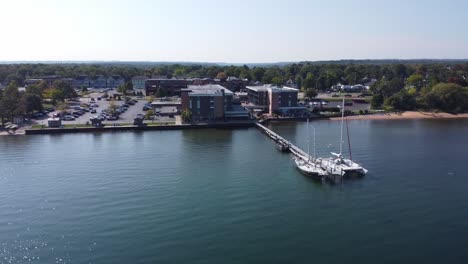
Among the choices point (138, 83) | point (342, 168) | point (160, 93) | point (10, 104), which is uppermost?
point (138, 83)

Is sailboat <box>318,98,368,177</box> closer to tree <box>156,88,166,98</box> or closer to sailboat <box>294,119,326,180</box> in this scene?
sailboat <box>294,119,326,180</box>

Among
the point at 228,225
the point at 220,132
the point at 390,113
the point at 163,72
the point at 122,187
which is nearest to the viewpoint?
the point at 228,225

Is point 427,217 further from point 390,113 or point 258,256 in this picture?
point 390,113

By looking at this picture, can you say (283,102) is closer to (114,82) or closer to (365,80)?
(365,80)

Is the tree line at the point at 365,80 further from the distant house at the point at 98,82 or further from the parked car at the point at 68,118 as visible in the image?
the parked car at the point at 68,118

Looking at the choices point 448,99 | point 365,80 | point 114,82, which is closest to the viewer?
point 448,99

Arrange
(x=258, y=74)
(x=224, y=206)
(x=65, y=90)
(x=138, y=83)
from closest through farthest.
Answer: (x=224, y=206) → (x=65, y=90) → (x=138, y=83) → (x=258, y=74)

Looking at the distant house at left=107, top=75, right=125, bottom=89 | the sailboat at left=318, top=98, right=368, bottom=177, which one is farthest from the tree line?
the sailboat at left=318, top=98, right=368, bottom=177

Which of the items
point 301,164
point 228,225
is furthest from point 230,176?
point 228,225

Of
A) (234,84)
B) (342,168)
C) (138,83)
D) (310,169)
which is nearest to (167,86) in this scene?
(234,84)
